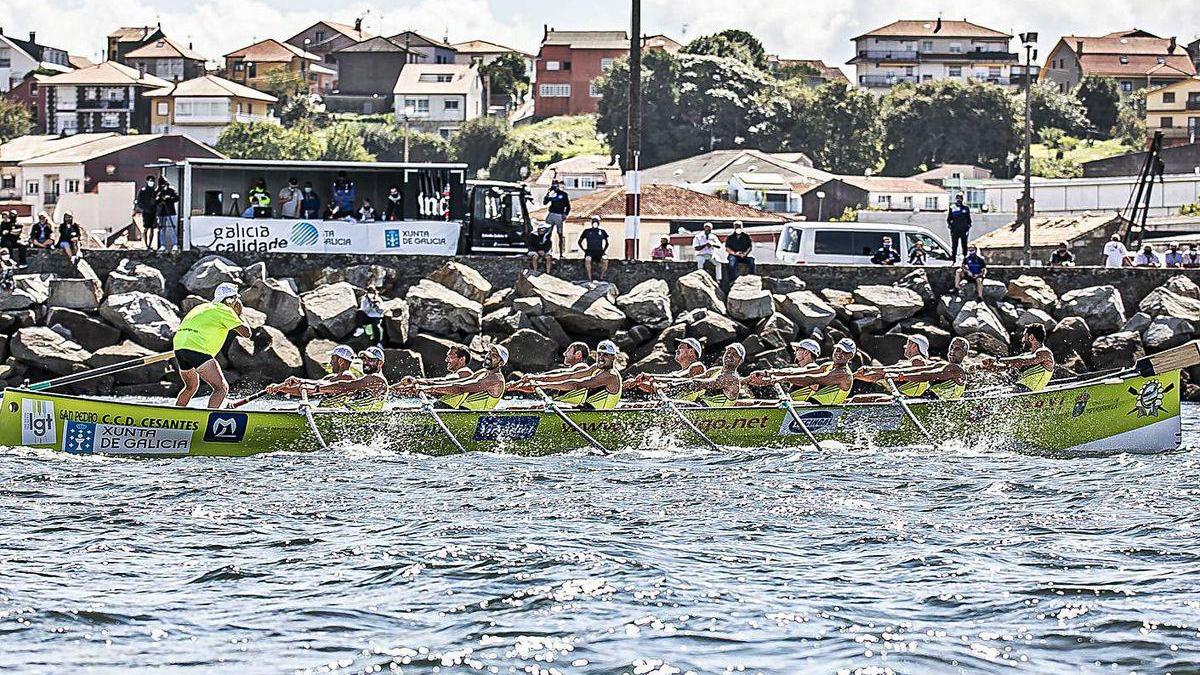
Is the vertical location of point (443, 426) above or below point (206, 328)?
below

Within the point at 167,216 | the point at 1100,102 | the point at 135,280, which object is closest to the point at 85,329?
the point at 135,280

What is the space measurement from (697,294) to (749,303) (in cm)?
99

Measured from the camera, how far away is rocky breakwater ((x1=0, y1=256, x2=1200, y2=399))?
92.1 feet

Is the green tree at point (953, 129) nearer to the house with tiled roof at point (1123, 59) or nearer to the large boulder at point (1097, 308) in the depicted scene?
the house with tiled roof at point (1123, 59)

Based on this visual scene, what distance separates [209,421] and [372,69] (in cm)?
11982

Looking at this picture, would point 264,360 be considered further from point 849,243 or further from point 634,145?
point 849,243

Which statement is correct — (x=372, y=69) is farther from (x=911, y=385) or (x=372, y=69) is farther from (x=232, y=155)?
(x=911, y=385)

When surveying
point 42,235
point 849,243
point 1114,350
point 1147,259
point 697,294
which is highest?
point 849,243

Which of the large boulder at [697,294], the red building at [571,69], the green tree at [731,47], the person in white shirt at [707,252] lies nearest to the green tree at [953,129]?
the green tree at [731,47]

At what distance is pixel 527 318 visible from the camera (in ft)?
96.0

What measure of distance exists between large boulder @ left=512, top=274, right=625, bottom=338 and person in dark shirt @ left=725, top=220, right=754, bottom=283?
256 centimetres

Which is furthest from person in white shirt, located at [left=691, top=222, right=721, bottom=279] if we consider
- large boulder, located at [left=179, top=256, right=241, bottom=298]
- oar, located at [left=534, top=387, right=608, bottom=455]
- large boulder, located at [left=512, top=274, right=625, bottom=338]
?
oar, located at [left=534, top=387, right=608, bottom=455]

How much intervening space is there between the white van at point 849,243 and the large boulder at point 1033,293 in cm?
283

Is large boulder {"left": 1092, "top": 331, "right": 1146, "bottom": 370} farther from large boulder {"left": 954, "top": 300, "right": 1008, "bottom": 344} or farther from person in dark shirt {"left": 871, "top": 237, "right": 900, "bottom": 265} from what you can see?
person in dark shirt {"left": 871, "top": 237, "right": 900, "bottom": 265}
